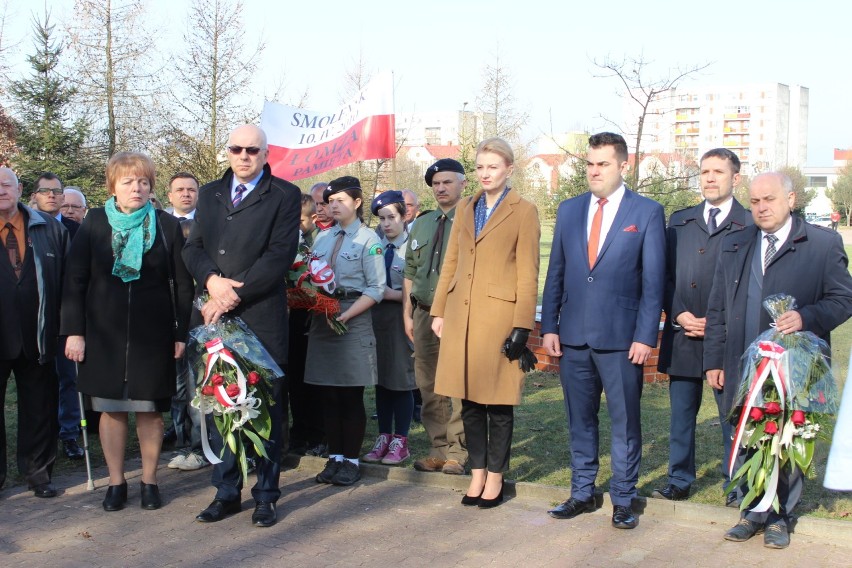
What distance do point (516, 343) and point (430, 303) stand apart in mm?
1274

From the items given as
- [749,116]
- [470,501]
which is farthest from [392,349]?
[749,116]

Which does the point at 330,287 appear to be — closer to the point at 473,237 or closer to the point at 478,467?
the point at 473,237

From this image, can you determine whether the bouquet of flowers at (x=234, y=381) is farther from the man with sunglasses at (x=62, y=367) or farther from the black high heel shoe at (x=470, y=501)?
the man with sunglasses at (x=62, y=367)

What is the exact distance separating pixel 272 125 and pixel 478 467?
6.25 metres

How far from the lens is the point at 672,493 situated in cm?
593

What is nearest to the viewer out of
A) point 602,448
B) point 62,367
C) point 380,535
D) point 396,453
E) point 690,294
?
point 380,535

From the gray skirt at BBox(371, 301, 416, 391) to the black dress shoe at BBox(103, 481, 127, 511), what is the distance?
2.14 metres

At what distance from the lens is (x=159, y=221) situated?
238 inches

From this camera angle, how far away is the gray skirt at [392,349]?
7.16 m

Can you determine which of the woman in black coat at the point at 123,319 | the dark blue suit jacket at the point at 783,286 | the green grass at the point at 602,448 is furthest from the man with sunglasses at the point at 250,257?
the dark blue suit jacket at the point at 783,286

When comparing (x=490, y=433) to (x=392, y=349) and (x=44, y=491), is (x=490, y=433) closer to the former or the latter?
(x=392, y=349)

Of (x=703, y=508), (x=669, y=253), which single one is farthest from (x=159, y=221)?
(x=703, y=508)

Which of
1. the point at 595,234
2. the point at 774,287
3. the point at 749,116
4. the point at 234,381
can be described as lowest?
the point at 234,381

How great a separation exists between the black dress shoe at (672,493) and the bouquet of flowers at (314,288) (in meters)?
2.38
